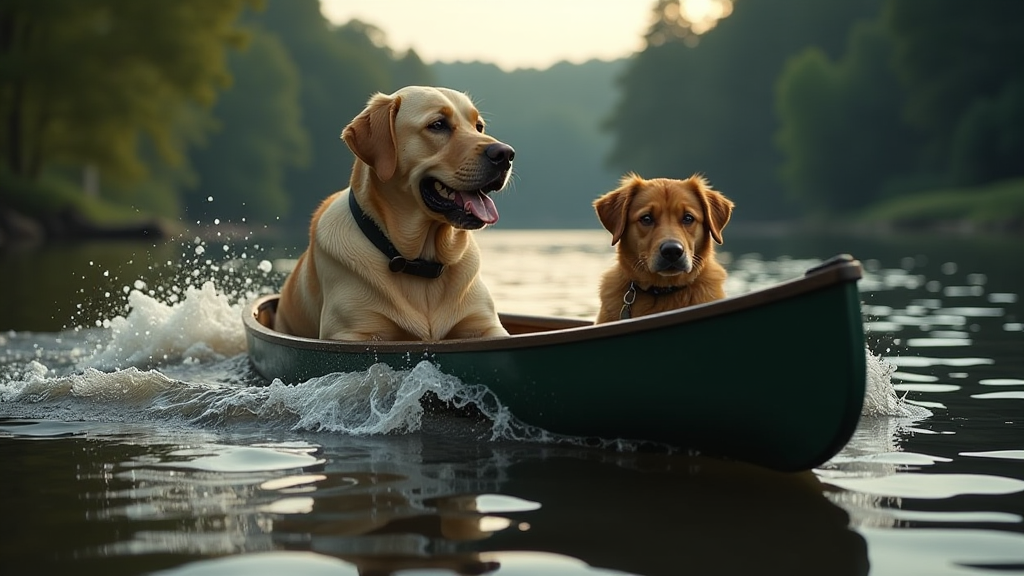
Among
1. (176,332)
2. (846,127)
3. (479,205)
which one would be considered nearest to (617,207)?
(479,205)

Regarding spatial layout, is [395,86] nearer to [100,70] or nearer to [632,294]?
[100,70]

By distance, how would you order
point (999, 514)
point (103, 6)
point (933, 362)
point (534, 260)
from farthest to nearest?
point (103, 6), point (534, 260), point (933, 362), point (999, 514)

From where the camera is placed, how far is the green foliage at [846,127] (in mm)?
62844

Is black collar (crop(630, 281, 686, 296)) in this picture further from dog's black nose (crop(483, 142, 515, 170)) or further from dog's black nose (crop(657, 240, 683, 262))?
dog's black nose (crop(483, 142, 515, 170))

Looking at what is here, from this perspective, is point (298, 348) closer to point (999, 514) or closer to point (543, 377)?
point (543, 377)

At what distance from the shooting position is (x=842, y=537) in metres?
4.04

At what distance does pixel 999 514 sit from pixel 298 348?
158 inches

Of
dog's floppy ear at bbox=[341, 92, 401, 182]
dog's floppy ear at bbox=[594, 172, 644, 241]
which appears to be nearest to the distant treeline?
dog's floppy ear at bbox=[594, 172, 644, 241]

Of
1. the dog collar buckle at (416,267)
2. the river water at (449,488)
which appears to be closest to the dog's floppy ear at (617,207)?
the dog collar buckle at (416,267)

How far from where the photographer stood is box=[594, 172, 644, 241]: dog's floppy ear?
666 cm

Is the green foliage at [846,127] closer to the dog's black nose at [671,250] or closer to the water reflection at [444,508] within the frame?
the dog's black nose at [671,250]

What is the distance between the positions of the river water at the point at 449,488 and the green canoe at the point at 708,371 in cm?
10

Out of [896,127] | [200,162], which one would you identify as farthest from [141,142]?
[896,127]

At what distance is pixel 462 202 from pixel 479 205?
11 centimetres
